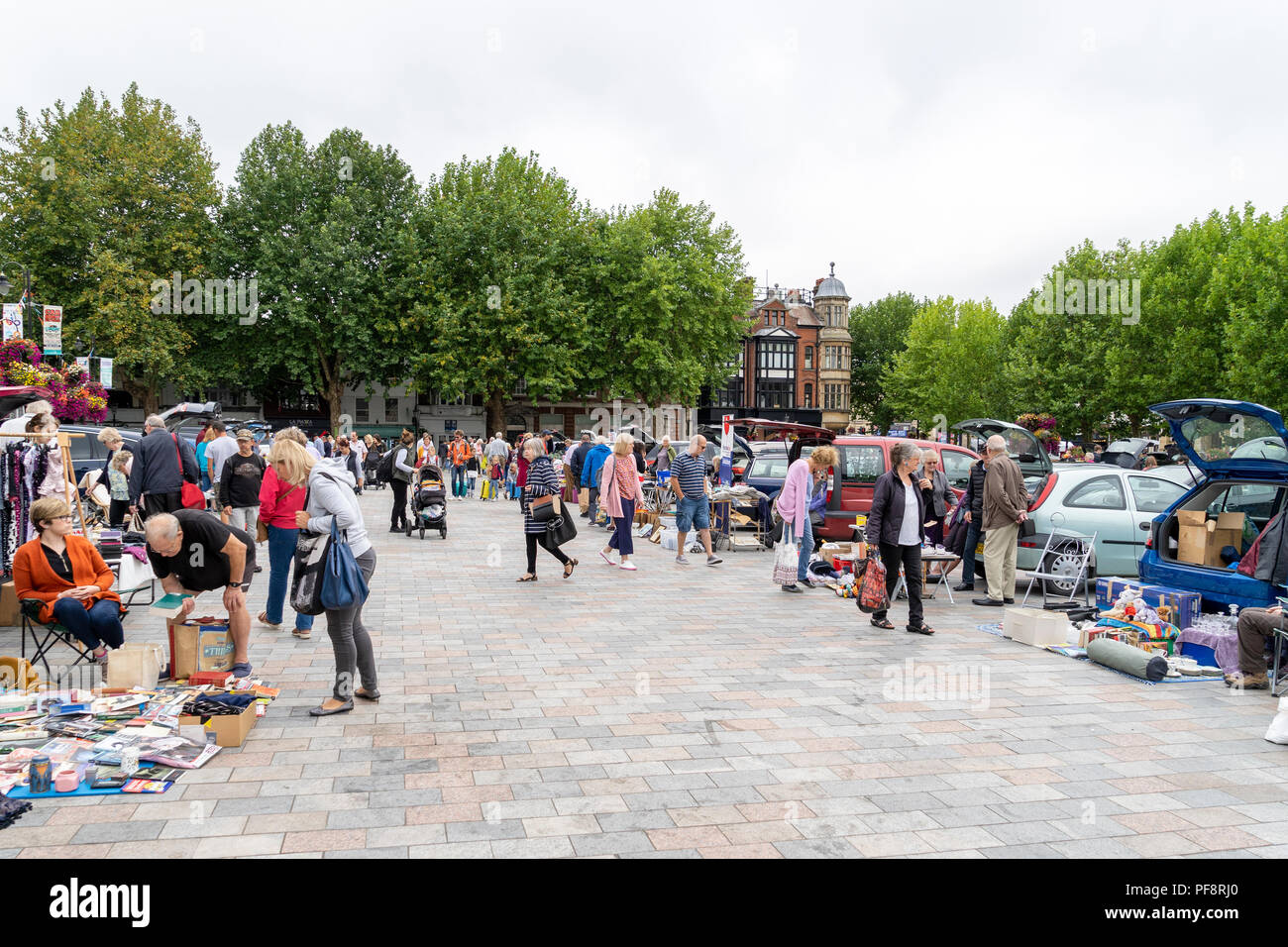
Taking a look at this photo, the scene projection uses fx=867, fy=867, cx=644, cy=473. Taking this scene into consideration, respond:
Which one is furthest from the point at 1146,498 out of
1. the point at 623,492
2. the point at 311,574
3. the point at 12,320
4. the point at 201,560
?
the point at 12,320

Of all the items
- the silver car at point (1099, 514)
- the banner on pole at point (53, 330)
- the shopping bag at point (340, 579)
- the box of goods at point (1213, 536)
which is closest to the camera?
the shopping bag at point (340, 579)

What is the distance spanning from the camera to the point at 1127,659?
750 cm

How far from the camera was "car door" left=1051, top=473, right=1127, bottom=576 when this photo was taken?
11.3 m

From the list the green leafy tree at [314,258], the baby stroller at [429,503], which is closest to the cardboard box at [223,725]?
the baby stroller at [429,503]

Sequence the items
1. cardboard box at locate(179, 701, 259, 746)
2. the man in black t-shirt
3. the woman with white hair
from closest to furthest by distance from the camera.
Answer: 1. cardboard box at locate(179, 701, 259, 746)
2. the man in black t-shirt
3. the woman with white hair

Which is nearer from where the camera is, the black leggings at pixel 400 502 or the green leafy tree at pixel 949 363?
the black leggings at pixel 400 502

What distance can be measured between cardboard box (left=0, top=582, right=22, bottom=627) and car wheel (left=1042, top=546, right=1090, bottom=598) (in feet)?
37.7

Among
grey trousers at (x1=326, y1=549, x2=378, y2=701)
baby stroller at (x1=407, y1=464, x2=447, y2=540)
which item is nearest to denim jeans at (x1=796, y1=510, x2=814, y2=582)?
grey trousers at (x1=326, y1=549, x2=378, y2=701)

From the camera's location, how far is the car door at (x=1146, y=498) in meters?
11.4

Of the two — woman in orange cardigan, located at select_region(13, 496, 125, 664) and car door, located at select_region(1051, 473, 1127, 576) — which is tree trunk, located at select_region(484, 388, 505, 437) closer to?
car door, located at select_region(1051, 473, 1127, 576)

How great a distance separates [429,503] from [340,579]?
1091cm

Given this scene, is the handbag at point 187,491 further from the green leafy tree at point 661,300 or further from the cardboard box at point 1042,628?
the green leafy tree at point 661,300

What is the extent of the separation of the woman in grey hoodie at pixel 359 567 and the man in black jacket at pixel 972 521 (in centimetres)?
790

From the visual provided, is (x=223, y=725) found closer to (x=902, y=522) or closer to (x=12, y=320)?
(x=902, y=522)
